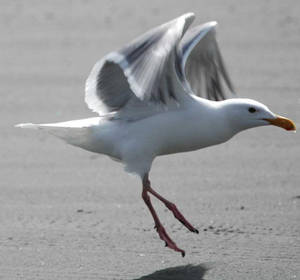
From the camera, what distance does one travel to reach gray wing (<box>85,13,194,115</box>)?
523 centimetres

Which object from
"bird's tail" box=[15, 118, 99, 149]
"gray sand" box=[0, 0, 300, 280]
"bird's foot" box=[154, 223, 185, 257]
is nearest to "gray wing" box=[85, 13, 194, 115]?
"bird's tail" box=[15, 118, 99, 149]

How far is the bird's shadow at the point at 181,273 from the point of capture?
17.1ft

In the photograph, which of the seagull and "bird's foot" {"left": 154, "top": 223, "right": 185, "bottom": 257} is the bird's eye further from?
"bird's foot" {"left": 154, "top": 223, "right": 185, "bottom": 257}

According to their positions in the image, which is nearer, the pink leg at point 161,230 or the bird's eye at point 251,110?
the pink leg at point 161,230

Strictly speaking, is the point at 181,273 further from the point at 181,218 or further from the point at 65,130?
the point at 65,130

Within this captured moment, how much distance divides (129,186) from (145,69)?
1.59 meters

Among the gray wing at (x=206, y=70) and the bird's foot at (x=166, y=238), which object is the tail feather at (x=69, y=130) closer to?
the bird's foot at (x=166, y=238)

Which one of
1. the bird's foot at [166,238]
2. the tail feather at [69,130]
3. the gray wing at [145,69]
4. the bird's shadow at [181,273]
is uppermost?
the gray wing at [145,69]

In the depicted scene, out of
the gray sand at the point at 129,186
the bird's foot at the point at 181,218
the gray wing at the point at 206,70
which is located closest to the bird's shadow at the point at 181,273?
the gray sand at the point at 129,186

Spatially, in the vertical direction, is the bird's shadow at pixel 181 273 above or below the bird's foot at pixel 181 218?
below

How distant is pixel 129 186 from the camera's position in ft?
21.9

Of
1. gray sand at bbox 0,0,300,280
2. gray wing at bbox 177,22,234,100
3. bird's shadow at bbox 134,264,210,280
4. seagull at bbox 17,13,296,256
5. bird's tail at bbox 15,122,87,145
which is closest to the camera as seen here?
bird's shadow at bbox 134,264,210,280

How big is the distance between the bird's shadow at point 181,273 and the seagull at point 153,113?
106mm

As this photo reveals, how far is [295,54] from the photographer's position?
9852mm
